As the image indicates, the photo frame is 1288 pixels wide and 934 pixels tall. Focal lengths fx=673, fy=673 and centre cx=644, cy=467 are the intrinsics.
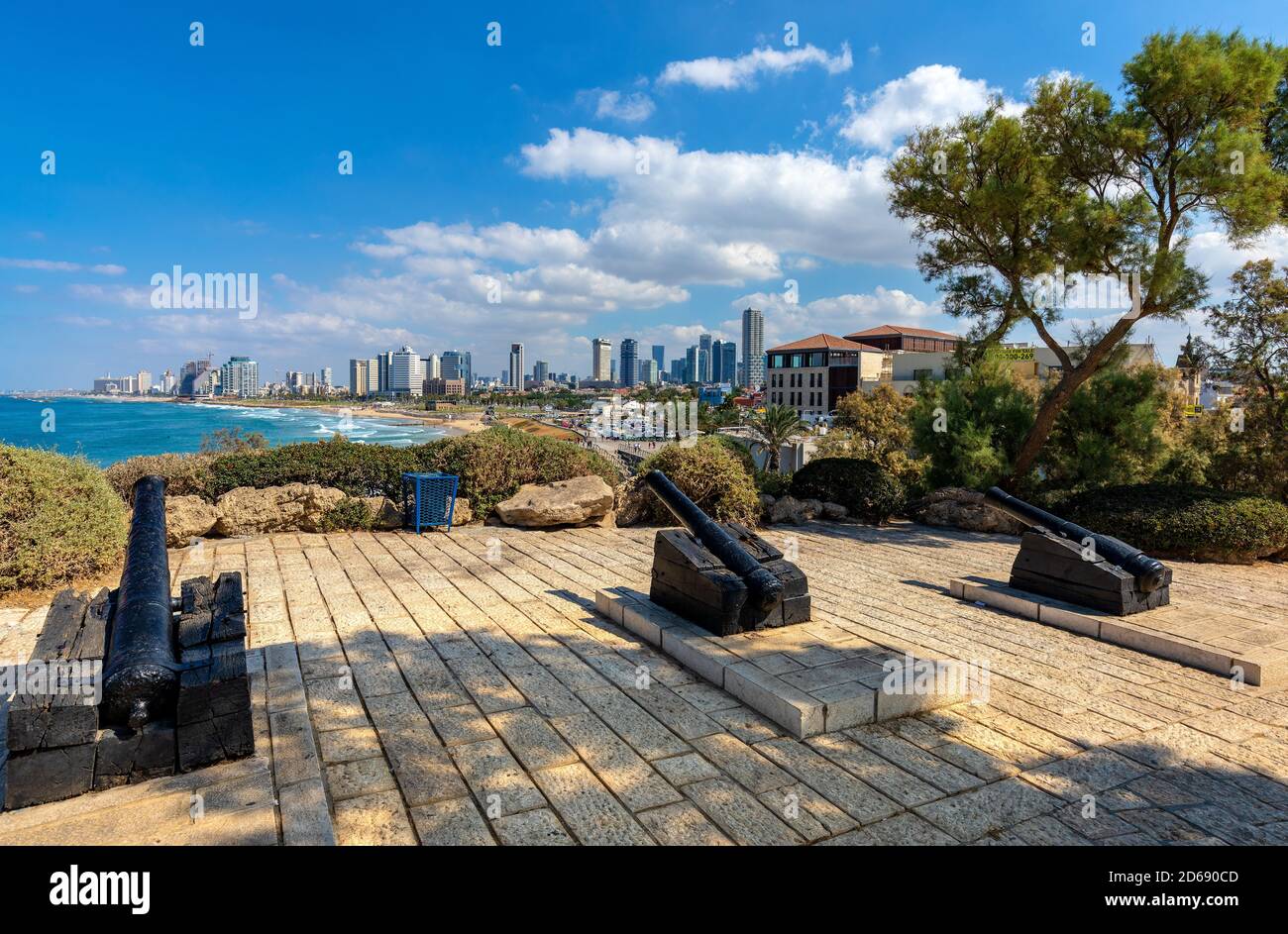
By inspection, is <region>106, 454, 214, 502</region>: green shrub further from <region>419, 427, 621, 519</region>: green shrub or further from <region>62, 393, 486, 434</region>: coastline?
<region>62, 393, 486, 434</region>: coastline

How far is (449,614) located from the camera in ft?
20.1

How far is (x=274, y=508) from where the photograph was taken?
32.3 feet

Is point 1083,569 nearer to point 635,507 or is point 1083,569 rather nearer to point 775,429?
point 635,507

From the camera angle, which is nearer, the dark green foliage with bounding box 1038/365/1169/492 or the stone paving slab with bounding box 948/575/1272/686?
the stone paving slab with bounding box 948/575/1272/686

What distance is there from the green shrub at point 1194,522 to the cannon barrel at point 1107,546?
396 cm

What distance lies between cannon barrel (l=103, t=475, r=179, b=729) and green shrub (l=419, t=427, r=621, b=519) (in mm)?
7651

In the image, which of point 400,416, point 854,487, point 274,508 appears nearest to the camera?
point 274,508

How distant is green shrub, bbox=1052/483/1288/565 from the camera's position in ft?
31.0

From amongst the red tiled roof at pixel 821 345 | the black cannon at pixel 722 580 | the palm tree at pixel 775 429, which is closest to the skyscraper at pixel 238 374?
the red tiled roof at pixel 821 345

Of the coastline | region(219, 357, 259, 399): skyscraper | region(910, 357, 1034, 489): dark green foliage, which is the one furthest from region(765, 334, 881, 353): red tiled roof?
region(219, 357, 259, 399): skyscraper

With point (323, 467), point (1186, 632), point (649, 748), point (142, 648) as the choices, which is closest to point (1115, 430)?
point (1186, 632)

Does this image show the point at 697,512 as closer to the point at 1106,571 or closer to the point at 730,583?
the point at 730,583

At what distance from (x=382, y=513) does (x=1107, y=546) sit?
9.38m
